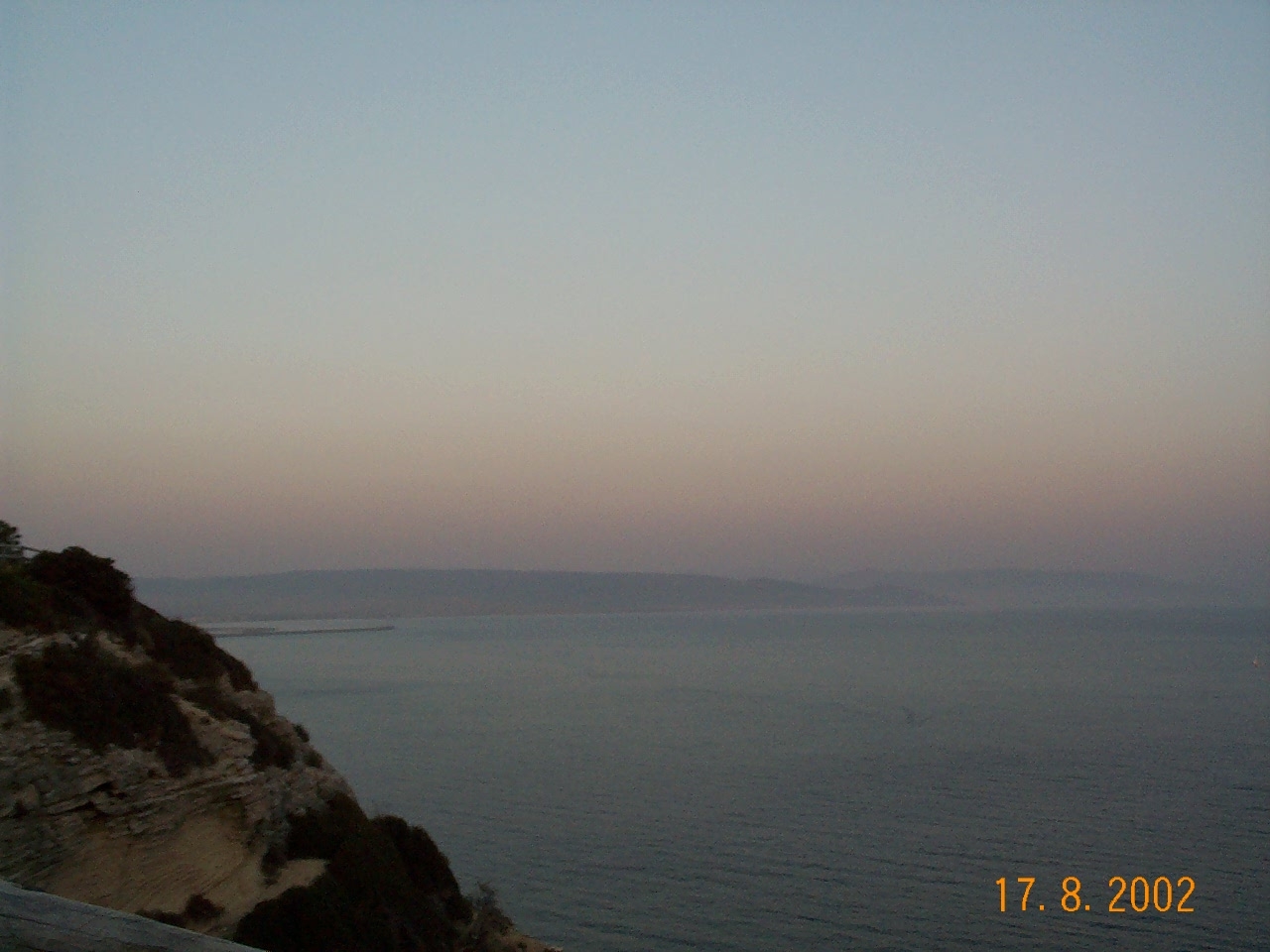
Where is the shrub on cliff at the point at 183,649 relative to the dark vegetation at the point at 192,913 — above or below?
above

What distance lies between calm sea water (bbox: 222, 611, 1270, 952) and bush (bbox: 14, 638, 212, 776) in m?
16.0

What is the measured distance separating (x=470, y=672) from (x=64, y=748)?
359 ft

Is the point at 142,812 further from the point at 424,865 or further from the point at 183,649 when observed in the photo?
the point at 424,865

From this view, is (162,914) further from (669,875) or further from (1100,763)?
(1100,763)

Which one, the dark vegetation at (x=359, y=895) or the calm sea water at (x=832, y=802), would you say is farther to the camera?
the calm sea water at (x=832, y=802)

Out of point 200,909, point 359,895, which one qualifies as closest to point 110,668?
point 200,909

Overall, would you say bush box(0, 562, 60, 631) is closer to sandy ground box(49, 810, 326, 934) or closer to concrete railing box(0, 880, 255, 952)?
sandy ground box(49, 810, 326, 934)

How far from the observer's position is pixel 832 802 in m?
44.2

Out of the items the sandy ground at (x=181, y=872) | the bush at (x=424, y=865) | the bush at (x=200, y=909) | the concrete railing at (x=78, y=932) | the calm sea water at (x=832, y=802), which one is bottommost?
the calm sea water at (x=832, y=802)

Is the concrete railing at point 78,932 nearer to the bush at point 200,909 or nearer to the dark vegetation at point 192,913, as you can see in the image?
the dark vegetation at point 192,913

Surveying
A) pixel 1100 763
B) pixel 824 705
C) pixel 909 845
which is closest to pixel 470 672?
pixel 824 705
